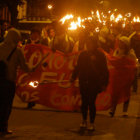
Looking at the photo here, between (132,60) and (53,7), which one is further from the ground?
(53,7)

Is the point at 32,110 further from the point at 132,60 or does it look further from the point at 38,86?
the point at 132,60

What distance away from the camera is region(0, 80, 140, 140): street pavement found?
6727 millimetres

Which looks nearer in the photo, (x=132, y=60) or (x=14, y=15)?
(x=132, y=60)

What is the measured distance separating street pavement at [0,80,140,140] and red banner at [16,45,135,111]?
0.27m

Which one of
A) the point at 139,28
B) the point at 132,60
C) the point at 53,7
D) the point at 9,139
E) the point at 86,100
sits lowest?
the point at 9,139

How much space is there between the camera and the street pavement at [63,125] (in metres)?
6.73

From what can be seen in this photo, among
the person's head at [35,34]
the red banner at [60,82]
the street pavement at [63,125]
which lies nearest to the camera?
the street pavement at [63,125]

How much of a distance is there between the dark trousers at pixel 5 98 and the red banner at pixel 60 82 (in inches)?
88.0

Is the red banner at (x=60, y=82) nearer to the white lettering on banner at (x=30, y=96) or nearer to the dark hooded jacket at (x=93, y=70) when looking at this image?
the white lettering on banner at (x=30, y=96)

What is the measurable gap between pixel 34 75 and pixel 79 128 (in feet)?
7.37

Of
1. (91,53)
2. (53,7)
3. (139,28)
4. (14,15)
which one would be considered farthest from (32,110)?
(53,7)

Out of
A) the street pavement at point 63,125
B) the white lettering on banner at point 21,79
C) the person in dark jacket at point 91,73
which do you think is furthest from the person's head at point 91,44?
the white lettering on banner at point 21,79

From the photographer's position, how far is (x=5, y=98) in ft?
21.3

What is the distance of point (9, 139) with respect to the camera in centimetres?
641
